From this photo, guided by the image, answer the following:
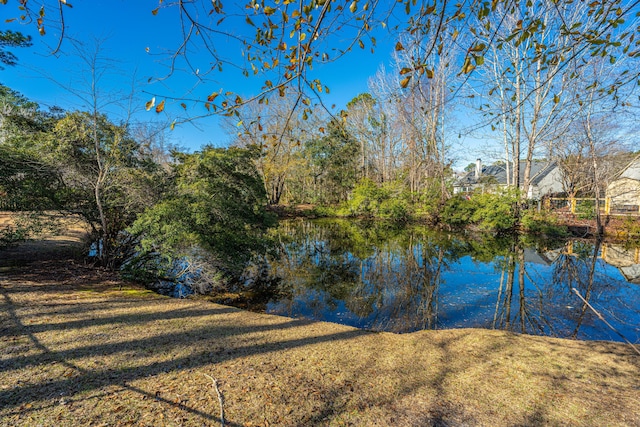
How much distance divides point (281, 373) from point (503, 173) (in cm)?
3656

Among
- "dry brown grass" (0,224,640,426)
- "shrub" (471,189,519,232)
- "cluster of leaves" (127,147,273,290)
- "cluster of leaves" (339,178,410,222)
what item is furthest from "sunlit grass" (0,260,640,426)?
"cluster of leaves" (339,178,410,222)

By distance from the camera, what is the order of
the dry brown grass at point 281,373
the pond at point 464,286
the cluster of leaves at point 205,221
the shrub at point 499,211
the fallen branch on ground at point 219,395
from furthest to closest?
the shrub at point 499,211
the cluster of leaves at point 205,221
the pond at point 464,286
the dry brown grass at point 281,373
the fallen branch on ground at point 219,395

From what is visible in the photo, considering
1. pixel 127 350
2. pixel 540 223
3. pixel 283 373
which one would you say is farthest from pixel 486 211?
pixel 127 350

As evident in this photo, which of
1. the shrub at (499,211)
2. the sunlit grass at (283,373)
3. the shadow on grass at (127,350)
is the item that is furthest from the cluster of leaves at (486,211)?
the shadow on grass at (127,350)

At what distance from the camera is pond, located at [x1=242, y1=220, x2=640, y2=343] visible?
219 inches

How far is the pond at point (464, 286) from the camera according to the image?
5.57 metres

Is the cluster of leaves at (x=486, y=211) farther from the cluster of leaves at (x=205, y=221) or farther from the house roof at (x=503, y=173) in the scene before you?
the cluster of leaves at (x=205, y=221)

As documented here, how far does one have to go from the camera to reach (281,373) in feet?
10.1

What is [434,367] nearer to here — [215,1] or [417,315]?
[417,315]

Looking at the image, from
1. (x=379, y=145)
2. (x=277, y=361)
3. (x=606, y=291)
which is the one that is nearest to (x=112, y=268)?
(x=277, y=361)

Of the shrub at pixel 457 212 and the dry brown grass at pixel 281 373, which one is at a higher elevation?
the shrub at pixel 457 212

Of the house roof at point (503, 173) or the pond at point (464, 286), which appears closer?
the pond at point (464, 286)

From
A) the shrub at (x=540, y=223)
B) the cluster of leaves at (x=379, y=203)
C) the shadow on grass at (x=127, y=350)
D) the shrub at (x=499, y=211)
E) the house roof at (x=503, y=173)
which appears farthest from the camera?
the house roof at (x=503, y=173)

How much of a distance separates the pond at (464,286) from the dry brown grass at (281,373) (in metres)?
1.06
